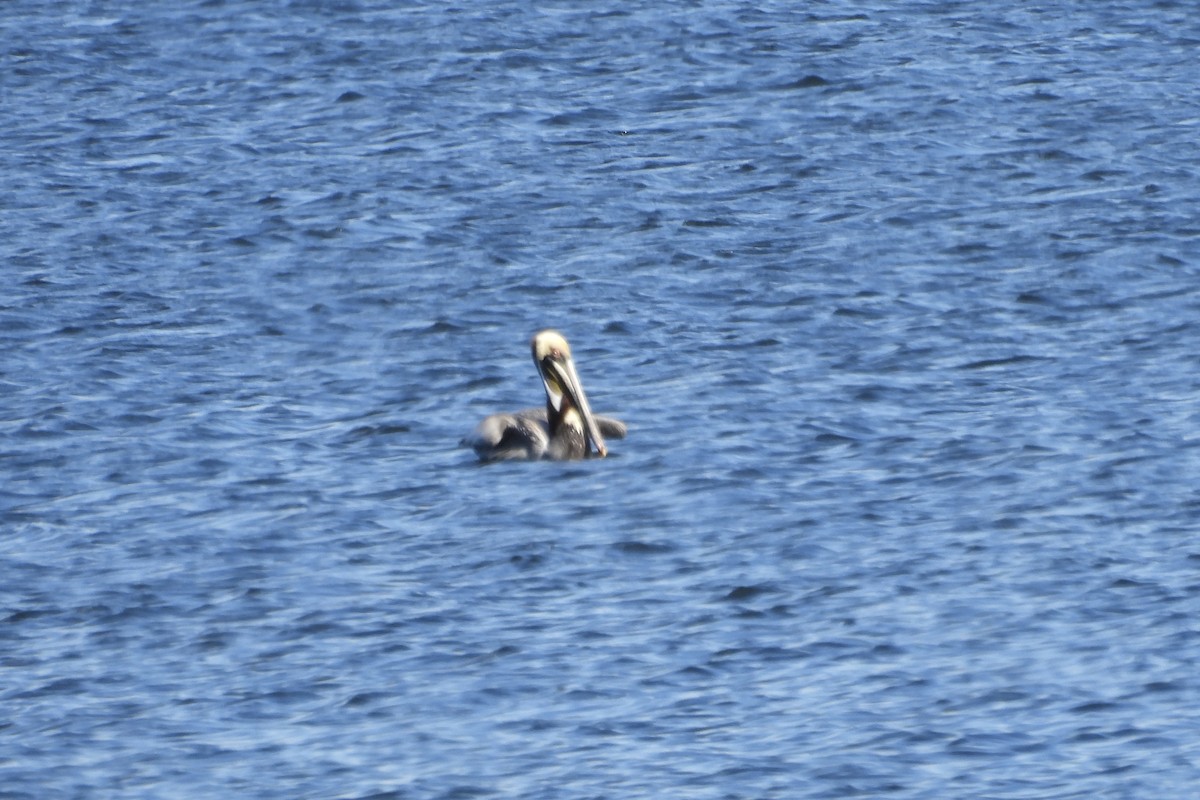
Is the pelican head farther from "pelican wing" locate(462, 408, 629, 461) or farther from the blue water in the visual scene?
the blue water

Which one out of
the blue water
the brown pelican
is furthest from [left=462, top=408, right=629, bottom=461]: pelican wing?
the blue water

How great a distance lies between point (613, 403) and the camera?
17.6m

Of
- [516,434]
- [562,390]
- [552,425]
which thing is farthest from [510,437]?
[562,390]

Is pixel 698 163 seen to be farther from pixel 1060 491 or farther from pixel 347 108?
pixel 1060 491

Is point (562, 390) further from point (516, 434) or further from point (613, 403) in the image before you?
point (613, 403)

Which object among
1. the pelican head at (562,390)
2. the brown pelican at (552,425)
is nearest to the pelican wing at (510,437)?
the brown pelican at (552,425)

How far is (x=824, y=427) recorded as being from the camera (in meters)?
16.4

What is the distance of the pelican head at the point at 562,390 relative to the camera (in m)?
16.5

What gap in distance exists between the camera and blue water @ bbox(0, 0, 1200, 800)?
11.7 meters

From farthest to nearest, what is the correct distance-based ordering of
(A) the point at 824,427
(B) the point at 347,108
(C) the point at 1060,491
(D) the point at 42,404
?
1. (B) the point at 347,108
2. (D) the point at 42,404
3. (A) the point at 824,427
4. (C) the point at 1060,491

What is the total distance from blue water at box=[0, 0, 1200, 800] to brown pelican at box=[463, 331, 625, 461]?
0.81 ft

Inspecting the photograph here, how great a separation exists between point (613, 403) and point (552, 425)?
0.86 meters

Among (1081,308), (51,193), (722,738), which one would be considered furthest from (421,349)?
(722,738)

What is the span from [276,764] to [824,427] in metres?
5.99
